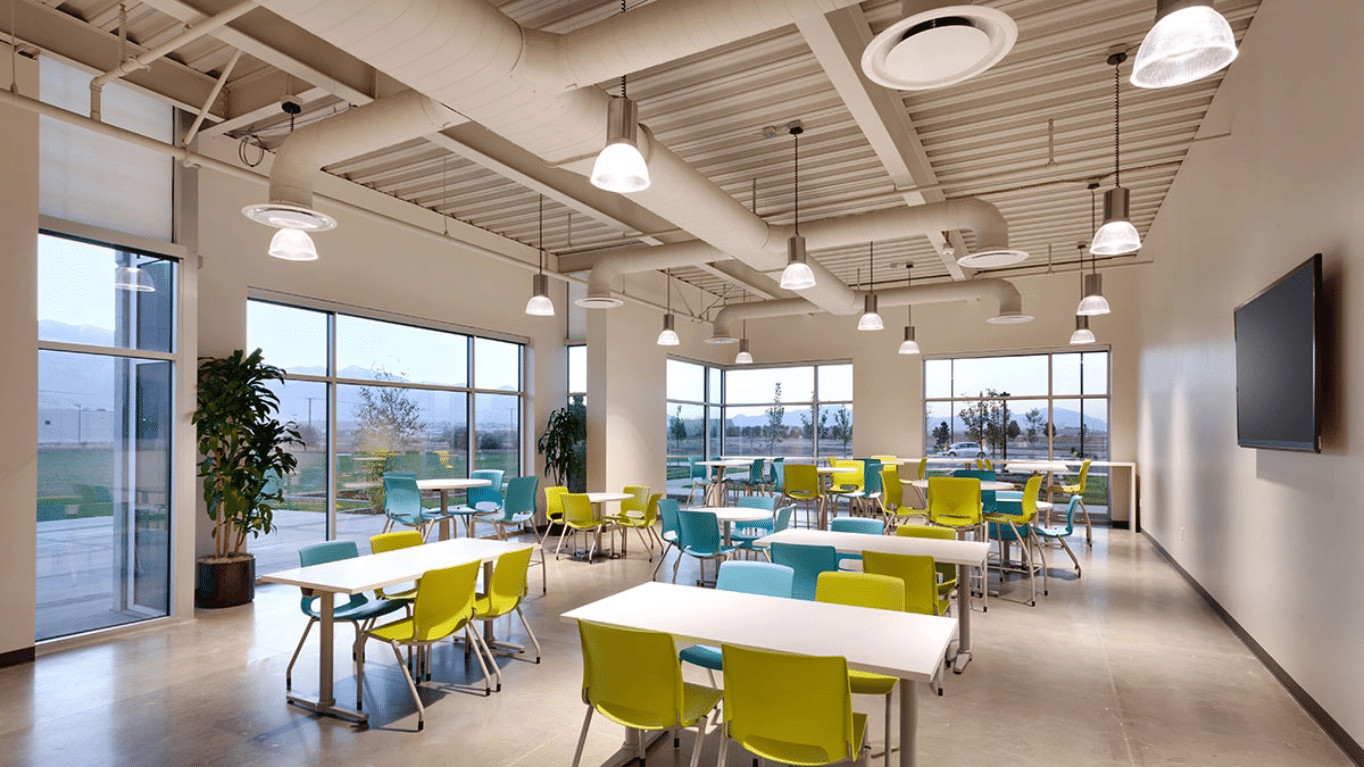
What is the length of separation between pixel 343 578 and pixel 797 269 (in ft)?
12.2

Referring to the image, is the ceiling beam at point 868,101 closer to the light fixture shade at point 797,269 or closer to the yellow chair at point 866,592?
the light fixture shade at point 797,269

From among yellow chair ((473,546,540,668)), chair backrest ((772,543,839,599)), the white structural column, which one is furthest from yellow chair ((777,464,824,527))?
the white structural column

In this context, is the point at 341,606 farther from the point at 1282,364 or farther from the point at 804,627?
the point at 1282,364

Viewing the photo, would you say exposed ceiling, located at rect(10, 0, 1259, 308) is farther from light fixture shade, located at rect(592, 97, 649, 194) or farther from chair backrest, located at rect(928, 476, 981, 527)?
chair backrest, located at rect(928, 476, 981, 527)

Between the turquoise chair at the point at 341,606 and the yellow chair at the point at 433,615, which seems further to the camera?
the turquoise chair at the point at 341,606

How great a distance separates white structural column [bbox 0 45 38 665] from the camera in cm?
476

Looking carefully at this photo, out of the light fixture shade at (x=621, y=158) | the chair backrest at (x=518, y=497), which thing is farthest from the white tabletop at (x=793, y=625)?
the chair backrest at (x=518, y=497)

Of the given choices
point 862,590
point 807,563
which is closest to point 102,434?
point 807,563

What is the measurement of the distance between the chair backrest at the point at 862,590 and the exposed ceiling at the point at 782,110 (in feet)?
9.80

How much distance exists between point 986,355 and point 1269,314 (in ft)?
27.5

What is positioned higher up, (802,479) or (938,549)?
(938,549)

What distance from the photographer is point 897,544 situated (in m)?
4.77

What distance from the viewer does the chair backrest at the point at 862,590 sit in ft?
11.1

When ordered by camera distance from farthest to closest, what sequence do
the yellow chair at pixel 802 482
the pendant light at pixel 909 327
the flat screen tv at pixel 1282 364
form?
the pendant light at pixel 909 327, the yellow chair at pixel 802 482, the flat screen tv at pixel 1282 364
